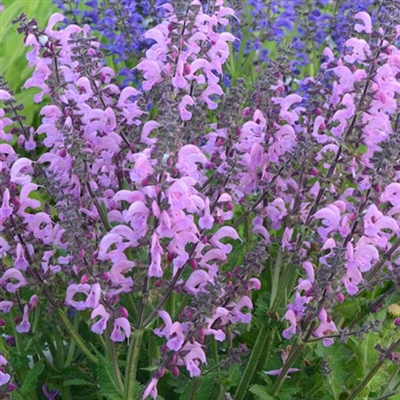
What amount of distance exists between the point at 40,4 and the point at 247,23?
70.8 inches

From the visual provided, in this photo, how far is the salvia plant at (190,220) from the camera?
1799mm

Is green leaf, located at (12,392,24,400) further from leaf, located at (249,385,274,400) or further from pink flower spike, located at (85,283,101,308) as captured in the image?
leaf, located at (249,385,274,400)

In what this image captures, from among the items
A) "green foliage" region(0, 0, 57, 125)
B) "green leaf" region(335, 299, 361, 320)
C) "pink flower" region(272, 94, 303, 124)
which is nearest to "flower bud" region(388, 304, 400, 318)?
"green leaf" region(335, 299, 361, 320)

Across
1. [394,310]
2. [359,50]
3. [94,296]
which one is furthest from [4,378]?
[359,50]

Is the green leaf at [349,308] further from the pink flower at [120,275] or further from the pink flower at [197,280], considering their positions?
the pink flower at [120,275]

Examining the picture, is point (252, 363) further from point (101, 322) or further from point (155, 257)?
point (155, 257)

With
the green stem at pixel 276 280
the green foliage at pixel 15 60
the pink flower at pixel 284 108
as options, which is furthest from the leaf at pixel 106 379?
the green foliage at pixel 15 60

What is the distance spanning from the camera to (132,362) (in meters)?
1.90

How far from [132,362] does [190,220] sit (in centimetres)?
47

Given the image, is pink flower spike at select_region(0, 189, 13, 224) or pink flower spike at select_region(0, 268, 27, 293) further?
pink flower spike at select_region(0, 268, 27, 293)

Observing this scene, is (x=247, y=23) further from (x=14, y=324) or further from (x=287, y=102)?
(x=14, y=324)

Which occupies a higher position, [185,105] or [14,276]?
[185,105]

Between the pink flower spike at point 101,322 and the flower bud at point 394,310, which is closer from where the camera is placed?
the pink flower spike at point 101,322

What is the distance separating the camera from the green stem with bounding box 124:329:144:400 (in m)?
1.88
